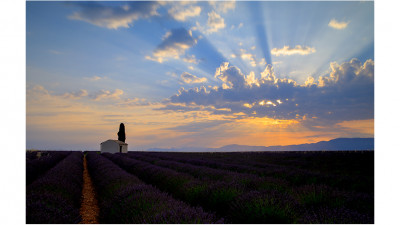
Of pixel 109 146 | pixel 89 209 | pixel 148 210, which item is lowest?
pixel 109 146

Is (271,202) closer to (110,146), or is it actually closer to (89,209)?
(89,209)

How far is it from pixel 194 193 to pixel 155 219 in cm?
277

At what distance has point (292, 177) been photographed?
9.17 meters

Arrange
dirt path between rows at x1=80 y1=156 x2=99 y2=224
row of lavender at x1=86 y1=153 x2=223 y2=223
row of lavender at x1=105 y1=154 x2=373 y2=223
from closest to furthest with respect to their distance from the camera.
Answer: row of lavender at x1=86 y1=153 x2=223 y2=223 < row of lavender at x1=105 y1=154 x2=373 y2=223 < dirt path between rows at x1=80 y1=156 x2=99 y2=224

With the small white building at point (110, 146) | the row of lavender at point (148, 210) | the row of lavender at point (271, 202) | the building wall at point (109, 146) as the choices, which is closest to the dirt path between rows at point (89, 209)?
the row of lavender at point (148, 210)

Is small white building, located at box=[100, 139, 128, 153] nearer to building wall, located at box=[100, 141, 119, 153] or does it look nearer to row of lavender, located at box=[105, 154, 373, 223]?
building wall, located at box=[100, 141, 119, 153]

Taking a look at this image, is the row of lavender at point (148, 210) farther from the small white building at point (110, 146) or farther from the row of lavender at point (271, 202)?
the small white building at point (110, 146)

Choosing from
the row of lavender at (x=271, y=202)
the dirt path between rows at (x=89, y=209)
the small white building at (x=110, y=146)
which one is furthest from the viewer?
the small white building at (x=110, y=146)

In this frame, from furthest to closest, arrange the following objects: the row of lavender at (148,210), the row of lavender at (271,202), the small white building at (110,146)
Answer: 1. the small white building at (110,146)
2. the row of lavender at (271,202)
3. the row of lavender at (148,210)

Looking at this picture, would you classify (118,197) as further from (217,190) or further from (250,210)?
(250,210)

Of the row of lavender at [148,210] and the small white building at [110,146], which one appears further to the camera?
the small white building at [110,146]

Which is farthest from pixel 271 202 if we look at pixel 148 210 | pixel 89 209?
pixel 89 209

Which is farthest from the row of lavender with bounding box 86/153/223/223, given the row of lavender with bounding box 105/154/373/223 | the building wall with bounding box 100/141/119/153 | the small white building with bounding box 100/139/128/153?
the building wall with bounding box 100/141/119/153
